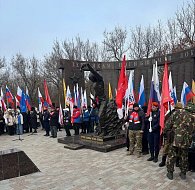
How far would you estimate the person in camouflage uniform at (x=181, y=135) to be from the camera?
589cm

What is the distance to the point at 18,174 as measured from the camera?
6758mm

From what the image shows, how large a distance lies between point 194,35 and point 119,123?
46.8 ft

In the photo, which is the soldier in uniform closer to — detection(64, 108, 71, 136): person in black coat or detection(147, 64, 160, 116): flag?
detection(147, 64, 160, 116): flag

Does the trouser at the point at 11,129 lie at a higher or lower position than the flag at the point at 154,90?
lower

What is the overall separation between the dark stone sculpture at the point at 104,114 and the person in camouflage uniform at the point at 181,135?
17.1 ft

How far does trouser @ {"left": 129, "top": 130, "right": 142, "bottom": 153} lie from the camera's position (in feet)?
27.1

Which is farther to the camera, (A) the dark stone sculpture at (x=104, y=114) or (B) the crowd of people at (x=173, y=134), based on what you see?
(A) the dark stone sculpture at (x=104, y=114)

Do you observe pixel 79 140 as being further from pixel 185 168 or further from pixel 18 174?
pixel 185 168

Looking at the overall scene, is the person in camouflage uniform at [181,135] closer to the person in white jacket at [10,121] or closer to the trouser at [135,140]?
the trouser at [135,140]

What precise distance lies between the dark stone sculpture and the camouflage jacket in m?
5.28

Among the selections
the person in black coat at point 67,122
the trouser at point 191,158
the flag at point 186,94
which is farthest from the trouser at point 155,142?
the person in black coat at point 67,122

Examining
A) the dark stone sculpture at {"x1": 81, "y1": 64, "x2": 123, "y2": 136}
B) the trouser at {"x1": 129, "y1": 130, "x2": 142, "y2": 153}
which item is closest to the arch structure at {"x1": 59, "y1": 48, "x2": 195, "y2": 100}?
the dark stone sculpture at {"x1": 81, "y1": 64, "x2": 123, "y2": 136}

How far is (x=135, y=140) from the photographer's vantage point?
8.67m

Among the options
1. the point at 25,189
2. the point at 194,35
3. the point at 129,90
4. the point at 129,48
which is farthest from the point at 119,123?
the point at 129,48
